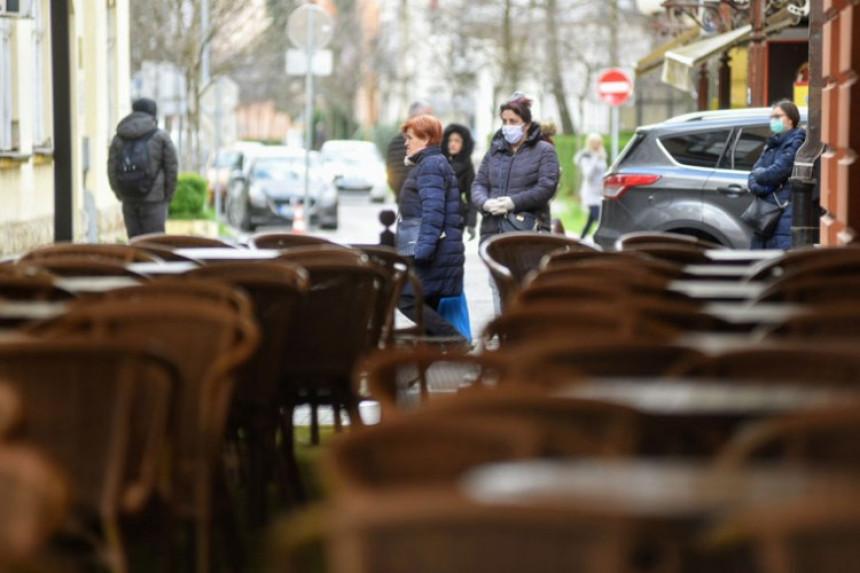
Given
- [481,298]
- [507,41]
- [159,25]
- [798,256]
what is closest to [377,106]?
[507,41]

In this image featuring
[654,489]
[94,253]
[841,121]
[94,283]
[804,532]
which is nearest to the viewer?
[804,532]

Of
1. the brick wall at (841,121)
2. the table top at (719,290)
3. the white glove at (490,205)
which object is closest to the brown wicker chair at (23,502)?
the table top at (719,290)

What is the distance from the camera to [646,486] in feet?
11.1

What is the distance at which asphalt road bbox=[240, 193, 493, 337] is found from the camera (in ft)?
61.6

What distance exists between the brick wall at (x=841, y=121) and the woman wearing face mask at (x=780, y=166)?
4.18 ft

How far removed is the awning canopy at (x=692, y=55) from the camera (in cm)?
2694

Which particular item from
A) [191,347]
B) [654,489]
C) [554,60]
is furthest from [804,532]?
[554,60]

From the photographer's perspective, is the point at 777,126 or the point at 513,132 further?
the point at 777,126

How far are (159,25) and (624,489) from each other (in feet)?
128

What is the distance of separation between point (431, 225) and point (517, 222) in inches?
64.8

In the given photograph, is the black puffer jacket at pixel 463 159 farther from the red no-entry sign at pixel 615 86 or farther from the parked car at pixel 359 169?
the parked car at pixel 359 169

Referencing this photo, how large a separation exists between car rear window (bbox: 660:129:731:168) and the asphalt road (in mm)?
2099

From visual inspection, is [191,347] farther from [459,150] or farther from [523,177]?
[459,150]

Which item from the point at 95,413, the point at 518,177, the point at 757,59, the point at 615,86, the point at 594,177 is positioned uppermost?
the point at 757,59
